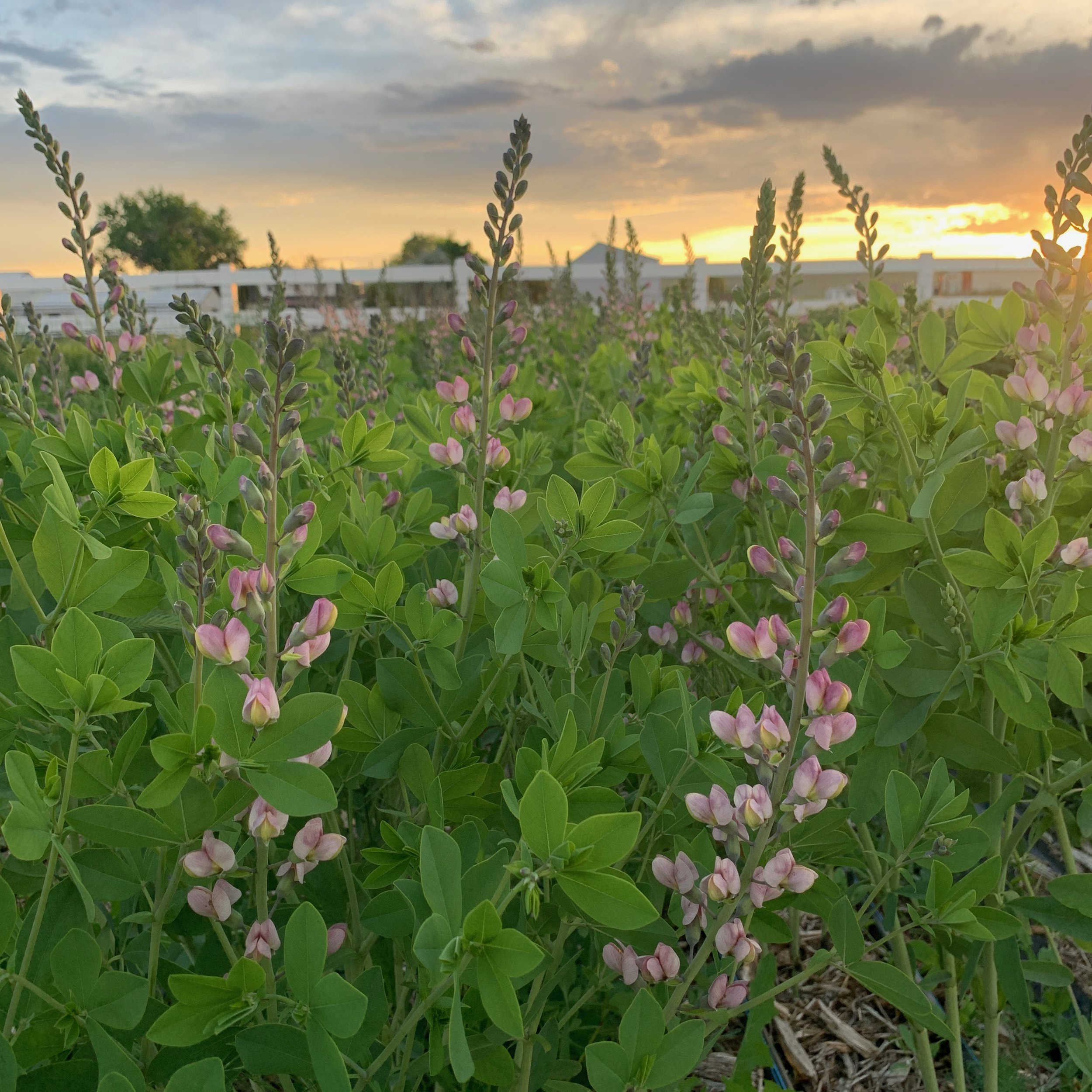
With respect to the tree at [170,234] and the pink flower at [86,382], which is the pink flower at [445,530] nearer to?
the pink flower at [86,382]

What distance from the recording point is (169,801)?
3.36 feet

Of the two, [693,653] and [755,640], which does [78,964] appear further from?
[693,653]

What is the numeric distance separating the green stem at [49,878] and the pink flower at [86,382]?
5.97 ft

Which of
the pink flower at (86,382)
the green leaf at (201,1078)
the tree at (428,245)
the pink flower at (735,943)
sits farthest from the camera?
the tree at (428,245)

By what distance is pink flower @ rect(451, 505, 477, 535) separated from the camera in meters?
1.58

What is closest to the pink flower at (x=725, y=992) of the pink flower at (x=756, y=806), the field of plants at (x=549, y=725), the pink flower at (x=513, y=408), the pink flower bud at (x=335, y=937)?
the field of plants at (x=549, y=725)

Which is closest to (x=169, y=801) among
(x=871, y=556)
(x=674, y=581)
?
(x=674, y=581)

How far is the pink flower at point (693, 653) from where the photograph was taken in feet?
6.73

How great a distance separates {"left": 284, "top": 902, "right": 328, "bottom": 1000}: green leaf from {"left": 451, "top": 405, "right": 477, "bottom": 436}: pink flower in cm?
97

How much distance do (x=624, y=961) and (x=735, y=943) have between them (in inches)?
7.4

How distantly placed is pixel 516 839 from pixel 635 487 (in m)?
0.79

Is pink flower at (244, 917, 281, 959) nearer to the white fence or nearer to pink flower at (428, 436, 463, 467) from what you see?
pink flower at (428, 436, 463, 467)

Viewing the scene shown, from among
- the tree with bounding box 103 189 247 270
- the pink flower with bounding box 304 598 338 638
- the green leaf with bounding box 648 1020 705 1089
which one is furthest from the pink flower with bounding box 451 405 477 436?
the tree with bounding box 103 189 247 270

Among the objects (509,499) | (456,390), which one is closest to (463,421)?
(456,390)
